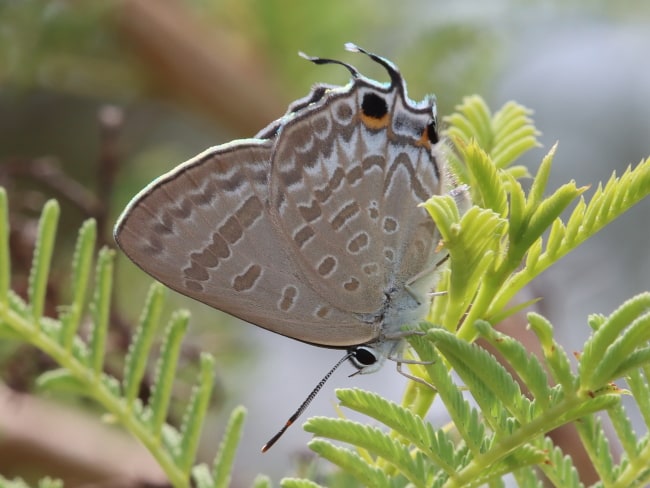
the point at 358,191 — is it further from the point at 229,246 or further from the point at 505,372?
the point at 505,372

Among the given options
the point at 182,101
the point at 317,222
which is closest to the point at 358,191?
the point at 317,222

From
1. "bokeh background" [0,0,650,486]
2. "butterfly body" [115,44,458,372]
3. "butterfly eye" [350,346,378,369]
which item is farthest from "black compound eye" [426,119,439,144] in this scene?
"bokeh background" [0,0,650,486]

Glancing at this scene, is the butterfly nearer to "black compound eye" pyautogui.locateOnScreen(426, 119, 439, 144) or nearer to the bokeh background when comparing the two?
"black compound eye" pyautogui.locateOnScreen(426, 119, 439, 144)

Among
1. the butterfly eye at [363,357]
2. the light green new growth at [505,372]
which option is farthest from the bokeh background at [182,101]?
the light green new growth at [505,372]

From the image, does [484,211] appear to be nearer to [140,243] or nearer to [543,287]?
[140,243]

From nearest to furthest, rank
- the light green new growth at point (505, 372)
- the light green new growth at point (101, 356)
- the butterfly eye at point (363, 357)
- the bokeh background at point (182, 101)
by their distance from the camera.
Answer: the light green new growth at point (505, 372), the light green new growth at point (101, 356), the butterfly eye at point (363, 357), the bokeh background at point (182, 101)

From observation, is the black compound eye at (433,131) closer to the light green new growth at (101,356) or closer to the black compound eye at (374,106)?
the black compound eye at (374,106)
